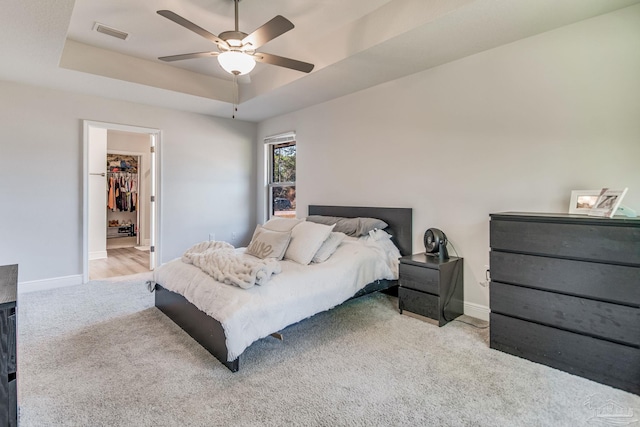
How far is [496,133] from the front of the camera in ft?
9.50

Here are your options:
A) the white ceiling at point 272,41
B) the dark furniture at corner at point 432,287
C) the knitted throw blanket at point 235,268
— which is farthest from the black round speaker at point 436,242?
the white ceiling at point 272,41

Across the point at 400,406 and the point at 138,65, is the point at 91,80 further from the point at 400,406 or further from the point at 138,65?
the point at 400,406

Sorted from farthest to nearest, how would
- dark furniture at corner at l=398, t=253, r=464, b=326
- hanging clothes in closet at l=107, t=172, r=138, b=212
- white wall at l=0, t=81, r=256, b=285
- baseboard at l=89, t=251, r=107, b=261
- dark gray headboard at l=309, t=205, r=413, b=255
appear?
hanging clothes in closet at l=107, t=172, r=138, b=212 < baseboard at l=89, t=251, r=107, b=261 < white wall at l=0, t=81, r=256, b=285 < dark gray headboard at l=309, t=205, r=413, b=255 < dark furniture at corner at l=398, t=253, r=464, b=326

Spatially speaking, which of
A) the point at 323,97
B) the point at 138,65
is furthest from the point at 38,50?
the point at 323,97

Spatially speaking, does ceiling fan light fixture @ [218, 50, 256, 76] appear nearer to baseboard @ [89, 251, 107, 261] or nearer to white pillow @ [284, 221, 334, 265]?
white pillow @ [284, 221, 334, 265]

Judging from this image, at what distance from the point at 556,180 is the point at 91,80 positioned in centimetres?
493

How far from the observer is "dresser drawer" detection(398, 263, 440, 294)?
2870 millimetres

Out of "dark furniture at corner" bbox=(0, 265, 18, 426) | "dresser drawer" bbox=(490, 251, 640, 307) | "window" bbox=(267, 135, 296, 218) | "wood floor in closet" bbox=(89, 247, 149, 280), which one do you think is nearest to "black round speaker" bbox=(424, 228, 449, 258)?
"dresser drawer" bbox=(490, 251, 640, 307)

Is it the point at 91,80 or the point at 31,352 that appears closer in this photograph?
the point at 31,352

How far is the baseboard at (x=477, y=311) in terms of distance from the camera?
9.87 feet

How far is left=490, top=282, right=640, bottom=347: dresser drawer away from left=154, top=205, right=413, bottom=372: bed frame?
1.21 meters

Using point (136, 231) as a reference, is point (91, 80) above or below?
above

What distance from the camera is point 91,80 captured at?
3738mm

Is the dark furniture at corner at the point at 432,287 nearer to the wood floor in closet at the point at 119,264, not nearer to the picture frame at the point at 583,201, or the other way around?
the picture frame at the point at 583,201
